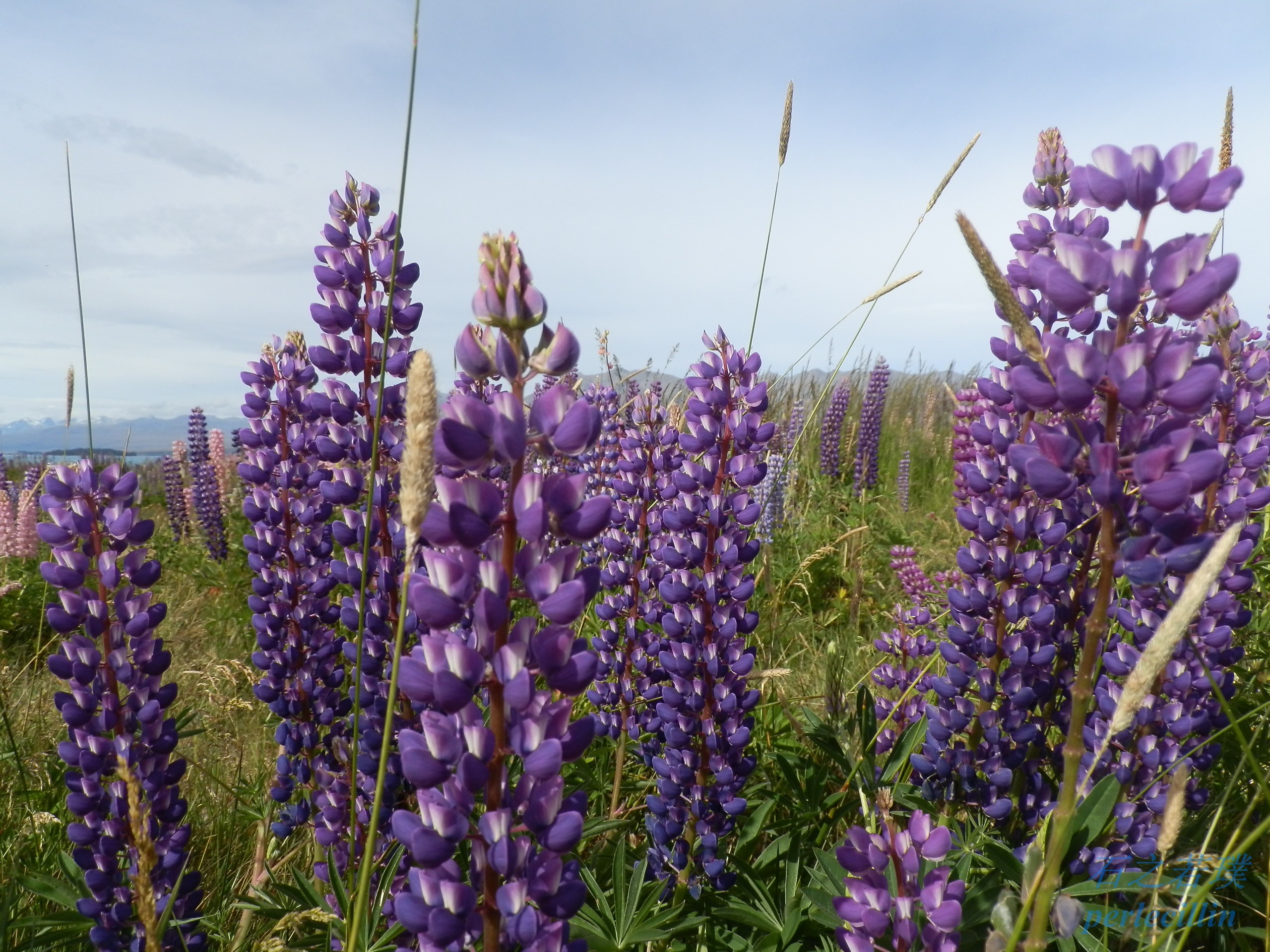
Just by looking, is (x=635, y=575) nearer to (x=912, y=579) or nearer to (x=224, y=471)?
(x=912, y=579)

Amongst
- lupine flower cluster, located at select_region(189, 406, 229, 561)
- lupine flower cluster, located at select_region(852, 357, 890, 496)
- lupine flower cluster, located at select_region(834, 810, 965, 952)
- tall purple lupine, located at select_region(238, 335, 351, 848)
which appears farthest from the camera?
lupine flower cluster, located at select_region(852, 357, 890, 496)

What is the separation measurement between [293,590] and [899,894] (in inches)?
78.5

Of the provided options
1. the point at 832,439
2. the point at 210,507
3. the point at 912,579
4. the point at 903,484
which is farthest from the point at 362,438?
the point at 832,439

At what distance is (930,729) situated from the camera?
2.32 meters

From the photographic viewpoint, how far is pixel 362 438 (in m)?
2.36

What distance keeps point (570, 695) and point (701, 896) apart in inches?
62.2

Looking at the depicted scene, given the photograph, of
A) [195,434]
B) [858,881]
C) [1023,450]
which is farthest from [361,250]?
[195,434]

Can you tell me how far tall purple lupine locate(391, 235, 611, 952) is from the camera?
3.84 feet

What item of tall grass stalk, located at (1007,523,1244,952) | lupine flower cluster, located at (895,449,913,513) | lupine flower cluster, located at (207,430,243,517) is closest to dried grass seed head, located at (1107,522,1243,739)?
tall grass stalk, located at (1007,523,1244,952)

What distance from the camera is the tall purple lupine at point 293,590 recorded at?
251cm

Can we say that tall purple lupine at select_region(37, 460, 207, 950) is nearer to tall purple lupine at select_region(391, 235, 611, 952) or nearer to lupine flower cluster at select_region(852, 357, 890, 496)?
tall purple lupine at select_region(391, 235, 611, 952)

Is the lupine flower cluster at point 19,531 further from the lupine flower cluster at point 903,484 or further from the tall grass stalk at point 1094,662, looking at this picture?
the lupine flower cluster at point 903,484

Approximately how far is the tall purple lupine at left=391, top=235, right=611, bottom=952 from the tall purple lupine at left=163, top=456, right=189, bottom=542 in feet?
27.3

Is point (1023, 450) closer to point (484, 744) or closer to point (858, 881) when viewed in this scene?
point (858, 881)
